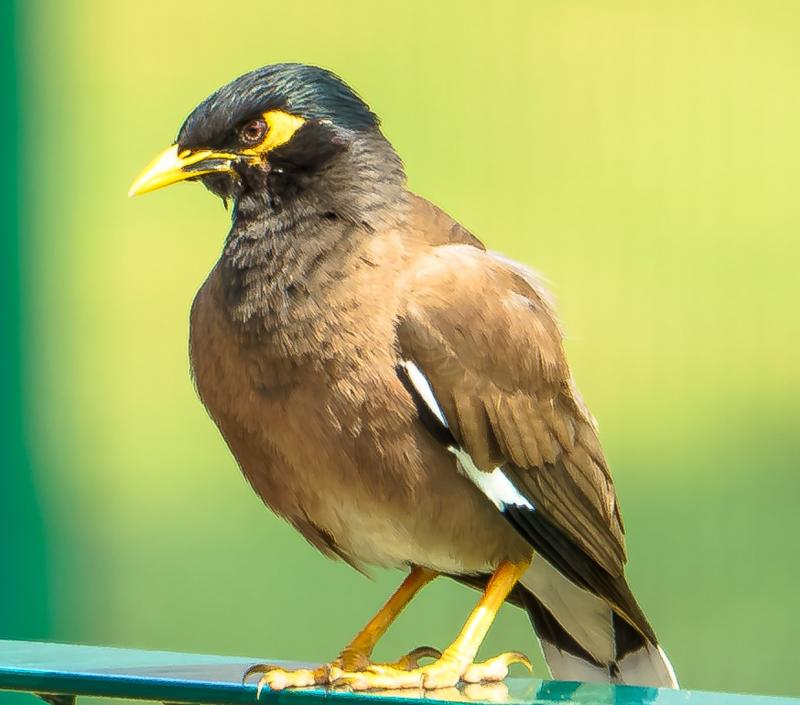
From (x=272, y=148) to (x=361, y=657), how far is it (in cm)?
73

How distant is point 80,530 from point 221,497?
1.01 feet

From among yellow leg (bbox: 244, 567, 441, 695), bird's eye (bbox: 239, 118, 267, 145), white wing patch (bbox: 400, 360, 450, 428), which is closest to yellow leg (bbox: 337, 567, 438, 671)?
yellow leg (bbox: 244, 567, 441, 695)

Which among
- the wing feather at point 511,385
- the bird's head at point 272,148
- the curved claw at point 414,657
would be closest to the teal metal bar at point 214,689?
the curved claw at point 414,657

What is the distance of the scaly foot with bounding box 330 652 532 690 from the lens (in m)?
1.99

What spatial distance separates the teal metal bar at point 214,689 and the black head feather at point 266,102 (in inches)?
28.2

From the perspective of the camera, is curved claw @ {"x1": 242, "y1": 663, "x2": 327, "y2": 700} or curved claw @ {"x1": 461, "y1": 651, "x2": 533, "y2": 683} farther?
curved claw @ {"x1": 461, "y1": 651, "x2": 533, "y2": 683}

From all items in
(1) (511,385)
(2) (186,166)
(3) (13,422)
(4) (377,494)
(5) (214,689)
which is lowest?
(3) (13,422)

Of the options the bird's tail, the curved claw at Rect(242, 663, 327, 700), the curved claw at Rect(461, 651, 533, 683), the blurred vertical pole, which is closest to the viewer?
the curved claw at Rect(242, 663, 327, 700)

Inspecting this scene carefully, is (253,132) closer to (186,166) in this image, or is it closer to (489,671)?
(186,166)

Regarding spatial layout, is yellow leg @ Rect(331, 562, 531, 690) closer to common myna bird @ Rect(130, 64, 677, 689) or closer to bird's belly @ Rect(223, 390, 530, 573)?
common myna bird @ Rect(130, 64, 677, 689)

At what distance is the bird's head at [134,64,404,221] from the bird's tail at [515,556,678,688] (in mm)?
652

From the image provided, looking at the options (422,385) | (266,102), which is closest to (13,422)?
(266,102)

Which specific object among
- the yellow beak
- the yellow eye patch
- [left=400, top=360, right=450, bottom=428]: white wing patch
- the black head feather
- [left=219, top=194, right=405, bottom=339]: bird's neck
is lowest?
[left=400, top=360, right=450, bottom=428]: white wing patch

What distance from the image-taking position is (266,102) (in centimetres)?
214
